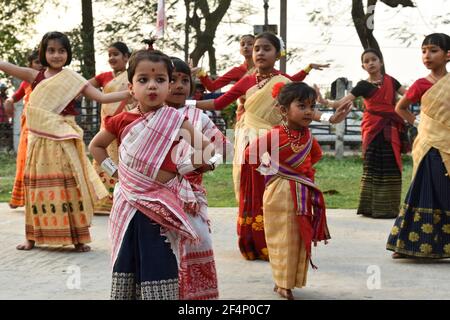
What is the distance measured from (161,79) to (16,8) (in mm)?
21405

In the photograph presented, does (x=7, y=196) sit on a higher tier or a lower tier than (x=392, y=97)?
lower

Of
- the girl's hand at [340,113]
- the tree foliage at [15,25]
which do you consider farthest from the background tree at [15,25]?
the girl's hand at [340,113]

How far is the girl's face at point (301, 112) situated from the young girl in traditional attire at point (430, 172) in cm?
163

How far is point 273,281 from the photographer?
6535 mm

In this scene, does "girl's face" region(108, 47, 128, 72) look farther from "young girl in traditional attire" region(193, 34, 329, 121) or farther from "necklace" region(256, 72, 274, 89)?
"necklace" region(256, 72, 274, 89)

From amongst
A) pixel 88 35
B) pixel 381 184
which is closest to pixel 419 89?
pixel 381 184

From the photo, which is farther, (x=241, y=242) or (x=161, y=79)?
(x=241, y=242)

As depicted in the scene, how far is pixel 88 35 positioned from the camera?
25.2 metres

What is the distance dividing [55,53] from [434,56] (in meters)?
3.01

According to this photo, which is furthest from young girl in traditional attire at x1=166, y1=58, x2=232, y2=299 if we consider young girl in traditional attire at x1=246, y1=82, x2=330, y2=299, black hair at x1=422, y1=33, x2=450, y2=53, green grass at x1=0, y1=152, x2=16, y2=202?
green grass at x1=0, y1=152, x2=16, y2=202

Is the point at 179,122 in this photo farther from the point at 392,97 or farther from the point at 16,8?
the point at 16,8
